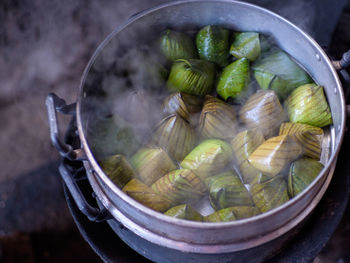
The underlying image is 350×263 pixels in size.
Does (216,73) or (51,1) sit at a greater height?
(51,1)

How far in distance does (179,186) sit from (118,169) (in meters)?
0.23

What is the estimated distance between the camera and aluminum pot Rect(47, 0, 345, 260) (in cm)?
103

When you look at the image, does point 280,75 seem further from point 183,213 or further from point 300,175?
point 183,213

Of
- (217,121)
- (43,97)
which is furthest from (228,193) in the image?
(43,97)

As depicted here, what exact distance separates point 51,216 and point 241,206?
4.39ft

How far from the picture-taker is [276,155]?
120 centimetres

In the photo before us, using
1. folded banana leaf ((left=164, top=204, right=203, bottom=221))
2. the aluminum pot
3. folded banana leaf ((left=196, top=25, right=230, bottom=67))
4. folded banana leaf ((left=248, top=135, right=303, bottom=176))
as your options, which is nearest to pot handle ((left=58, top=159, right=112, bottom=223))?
the aluminum pot

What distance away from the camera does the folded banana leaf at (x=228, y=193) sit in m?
1.19

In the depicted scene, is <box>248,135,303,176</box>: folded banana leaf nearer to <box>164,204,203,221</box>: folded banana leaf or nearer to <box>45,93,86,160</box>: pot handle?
<box>164,204,203,221</box>: folded banana leaf

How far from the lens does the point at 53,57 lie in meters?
2.04

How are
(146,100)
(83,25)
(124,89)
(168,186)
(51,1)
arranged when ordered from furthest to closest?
(83,25), (51,1), (124,89), (146,100), (168,186)

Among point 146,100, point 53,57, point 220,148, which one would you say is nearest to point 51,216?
point 53,57

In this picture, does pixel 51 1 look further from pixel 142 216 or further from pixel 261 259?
pixel 261 259

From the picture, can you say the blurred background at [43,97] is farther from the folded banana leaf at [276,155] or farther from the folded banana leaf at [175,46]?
the folded banana leaf at [276,155]
